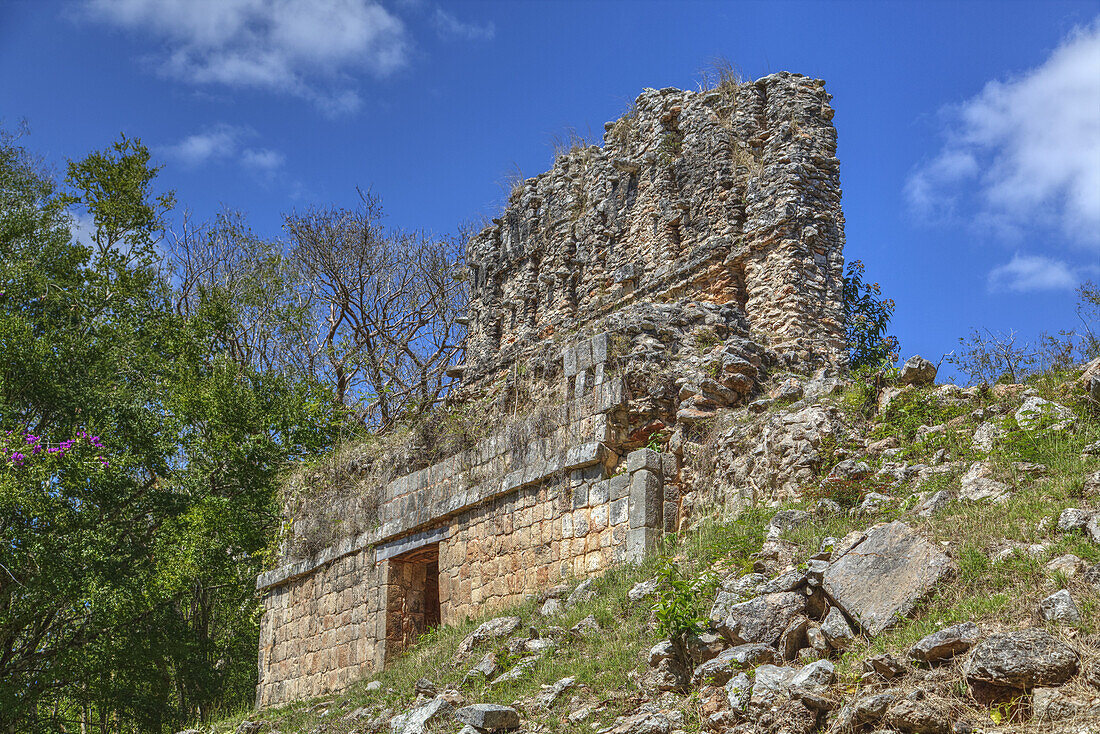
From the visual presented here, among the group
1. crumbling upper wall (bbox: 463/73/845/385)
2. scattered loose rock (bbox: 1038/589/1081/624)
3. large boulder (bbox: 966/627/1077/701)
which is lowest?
large boulder (bbox: 966/627/1077/701)

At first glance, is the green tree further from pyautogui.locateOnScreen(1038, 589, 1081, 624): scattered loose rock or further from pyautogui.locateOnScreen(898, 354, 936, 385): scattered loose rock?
pyautogui.locateOnScreen(1038, 589, 1081, 624): scattered loose rock

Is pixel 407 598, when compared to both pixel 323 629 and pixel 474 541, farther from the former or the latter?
pixel 474 541

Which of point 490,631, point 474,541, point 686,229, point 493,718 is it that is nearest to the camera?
point 493,718

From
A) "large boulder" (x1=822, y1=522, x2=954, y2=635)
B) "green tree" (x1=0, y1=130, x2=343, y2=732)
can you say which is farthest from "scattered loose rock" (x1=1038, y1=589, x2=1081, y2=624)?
"green tree" (x1=0, y1=130, x2=343, y2=732)

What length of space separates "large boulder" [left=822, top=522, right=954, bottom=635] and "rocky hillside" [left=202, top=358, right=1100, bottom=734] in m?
0.01

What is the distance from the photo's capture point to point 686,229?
1214 centimetres

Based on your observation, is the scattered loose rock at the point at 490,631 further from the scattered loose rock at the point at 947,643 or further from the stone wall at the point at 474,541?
the scattered loose rock at the point at 947,643

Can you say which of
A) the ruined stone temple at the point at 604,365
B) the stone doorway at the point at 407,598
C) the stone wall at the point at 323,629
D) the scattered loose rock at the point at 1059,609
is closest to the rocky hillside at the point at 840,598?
the scattered loose rock at the point at 1059,609

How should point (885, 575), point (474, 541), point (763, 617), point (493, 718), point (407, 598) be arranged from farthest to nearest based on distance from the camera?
1. point (407, 598)
2. point (474, 541)
3. point (493, 718)
4. point (763, 617)
5. point (885, 575)

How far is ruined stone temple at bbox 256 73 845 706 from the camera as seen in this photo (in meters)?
9.20

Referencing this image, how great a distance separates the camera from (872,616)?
5.50 meters

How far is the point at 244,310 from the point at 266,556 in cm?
957

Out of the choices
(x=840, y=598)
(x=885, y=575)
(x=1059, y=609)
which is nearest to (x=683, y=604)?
(x=840, y=598)

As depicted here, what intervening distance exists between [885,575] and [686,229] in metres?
7.01
